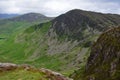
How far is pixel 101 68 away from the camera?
157 metres

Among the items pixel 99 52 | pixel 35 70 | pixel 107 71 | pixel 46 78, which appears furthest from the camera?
pixel 99 52

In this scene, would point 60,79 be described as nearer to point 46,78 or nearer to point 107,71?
point 46,78

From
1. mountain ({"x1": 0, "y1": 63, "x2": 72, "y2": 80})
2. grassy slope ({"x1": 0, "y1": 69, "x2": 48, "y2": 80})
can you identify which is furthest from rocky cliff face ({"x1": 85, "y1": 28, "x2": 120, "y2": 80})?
grassy slope ({"x1": 0, "y1": 69, "x2": 48, "y2": 80})

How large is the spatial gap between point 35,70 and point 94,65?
12802 centimetres

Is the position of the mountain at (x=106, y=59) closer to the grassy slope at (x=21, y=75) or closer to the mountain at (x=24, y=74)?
the mountain at (x=24, y=74)

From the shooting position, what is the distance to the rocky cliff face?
14600cm

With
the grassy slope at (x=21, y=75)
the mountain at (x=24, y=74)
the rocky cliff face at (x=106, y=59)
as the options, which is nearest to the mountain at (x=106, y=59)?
the rocky cliff face at (x=106, y=59)

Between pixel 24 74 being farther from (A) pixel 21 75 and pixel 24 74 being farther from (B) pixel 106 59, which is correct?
(B) pixel 106 59

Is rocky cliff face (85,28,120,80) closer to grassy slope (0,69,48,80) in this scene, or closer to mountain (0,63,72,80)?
mountain (0,63,72,80)

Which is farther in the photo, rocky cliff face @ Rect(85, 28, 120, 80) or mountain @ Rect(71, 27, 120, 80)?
mountain @ Rect(71, 27, 120, 80)

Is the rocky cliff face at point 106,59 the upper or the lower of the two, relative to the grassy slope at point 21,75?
lower

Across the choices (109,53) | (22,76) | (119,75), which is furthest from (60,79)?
(109,53)

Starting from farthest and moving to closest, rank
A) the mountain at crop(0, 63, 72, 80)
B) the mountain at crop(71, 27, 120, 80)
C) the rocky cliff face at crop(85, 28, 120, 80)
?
1. the mountain at crop(71, 27, 120, 80)
2. the rocky cliff face at crop(85, 28, 120, 80)
3. the mountain at crop(0, 63, 72, 80)

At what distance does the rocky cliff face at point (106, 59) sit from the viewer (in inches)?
5748
